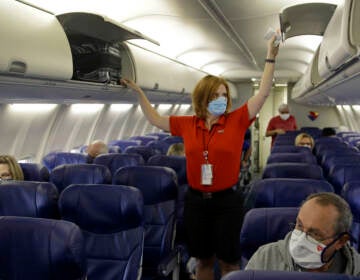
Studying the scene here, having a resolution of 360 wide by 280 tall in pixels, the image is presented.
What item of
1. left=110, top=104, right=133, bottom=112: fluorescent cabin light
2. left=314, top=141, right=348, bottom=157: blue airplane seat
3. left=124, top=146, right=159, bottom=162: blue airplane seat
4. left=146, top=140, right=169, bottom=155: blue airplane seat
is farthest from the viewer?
left=110, top=104, right=133, bottom=112: fluorescent cabin light

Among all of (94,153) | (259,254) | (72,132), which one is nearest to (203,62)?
(72,132)

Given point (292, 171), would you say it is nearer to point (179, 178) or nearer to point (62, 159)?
point (179, 178)

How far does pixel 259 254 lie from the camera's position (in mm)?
2316

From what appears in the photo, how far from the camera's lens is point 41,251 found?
235 centimetres

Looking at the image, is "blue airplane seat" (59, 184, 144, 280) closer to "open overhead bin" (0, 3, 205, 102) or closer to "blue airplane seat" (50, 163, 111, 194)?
"open overhead bin" (0, 3, 205, 102)

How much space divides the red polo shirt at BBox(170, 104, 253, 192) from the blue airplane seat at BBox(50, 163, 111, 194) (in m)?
1.71

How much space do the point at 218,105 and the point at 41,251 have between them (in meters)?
1.54

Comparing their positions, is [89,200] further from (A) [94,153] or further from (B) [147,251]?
(A) [94,153]

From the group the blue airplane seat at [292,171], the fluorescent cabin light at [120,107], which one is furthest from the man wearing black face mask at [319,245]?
the fluorescent cabin light at [120,107]

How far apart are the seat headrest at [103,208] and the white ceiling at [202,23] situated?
7.70 ft

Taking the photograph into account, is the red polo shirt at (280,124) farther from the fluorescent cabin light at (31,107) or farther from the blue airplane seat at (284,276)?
the blue airplane seat at (284,276)

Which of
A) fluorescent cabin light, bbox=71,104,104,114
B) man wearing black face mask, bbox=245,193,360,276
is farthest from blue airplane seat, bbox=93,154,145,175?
man wearing black face mask, bbox=245,193,360,276

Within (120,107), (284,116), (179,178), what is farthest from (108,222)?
(120,107)

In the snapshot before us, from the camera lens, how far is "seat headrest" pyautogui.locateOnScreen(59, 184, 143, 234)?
3338mm
